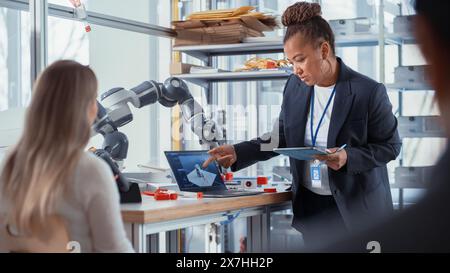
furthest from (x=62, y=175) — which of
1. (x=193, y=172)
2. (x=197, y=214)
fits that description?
(x=193, y=172)

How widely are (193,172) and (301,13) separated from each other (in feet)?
1.94

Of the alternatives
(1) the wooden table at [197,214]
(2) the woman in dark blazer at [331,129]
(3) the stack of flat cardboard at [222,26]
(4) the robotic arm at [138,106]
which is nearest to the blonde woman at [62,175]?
(1) the wooden table at [197,214]

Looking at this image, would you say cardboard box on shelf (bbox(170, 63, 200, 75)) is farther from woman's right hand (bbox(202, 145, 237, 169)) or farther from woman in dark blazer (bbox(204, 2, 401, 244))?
woman in dark blazer (bbox(204, 2, 401, 244))

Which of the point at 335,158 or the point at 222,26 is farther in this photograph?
the point at 222,26

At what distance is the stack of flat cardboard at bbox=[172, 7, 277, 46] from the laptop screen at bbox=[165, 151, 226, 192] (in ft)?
2.39

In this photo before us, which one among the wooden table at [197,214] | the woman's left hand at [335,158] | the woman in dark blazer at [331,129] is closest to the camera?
the wooden table at [197,214]

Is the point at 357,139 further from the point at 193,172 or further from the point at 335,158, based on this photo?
the point at 193,172

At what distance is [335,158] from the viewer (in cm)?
201

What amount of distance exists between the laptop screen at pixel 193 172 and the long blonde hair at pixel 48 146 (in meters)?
0.79

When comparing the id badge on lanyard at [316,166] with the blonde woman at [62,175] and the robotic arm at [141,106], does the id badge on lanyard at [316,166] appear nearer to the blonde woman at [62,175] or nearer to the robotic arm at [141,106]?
the robotic arm at [141,106]

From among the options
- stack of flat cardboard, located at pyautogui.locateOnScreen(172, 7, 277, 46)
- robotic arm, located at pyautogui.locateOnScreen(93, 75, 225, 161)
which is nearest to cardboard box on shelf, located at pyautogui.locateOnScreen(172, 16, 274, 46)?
stack of flat cardboard, located at pyautogui.locateOnScreen(172, 7, 277, 46)

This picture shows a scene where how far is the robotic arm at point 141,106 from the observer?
93.7 inches

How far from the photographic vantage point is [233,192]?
221 centimetres

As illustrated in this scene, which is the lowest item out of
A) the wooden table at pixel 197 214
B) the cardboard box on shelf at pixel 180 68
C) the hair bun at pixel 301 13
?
the wooden table at pixel 197 214
